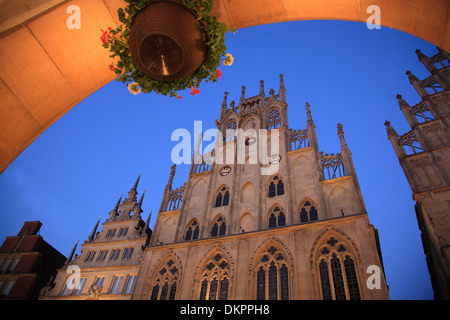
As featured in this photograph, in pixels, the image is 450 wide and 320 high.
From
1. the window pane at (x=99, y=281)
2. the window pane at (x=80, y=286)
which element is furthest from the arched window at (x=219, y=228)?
the window pane at (x=80, y=286)

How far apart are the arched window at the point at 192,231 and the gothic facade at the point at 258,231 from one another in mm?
71

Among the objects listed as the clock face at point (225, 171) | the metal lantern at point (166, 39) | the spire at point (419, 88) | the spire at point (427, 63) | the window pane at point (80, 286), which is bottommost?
the metal lantern at point (166, 39)

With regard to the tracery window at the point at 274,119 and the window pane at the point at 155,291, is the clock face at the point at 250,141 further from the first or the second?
the window pane at the point at 155,291

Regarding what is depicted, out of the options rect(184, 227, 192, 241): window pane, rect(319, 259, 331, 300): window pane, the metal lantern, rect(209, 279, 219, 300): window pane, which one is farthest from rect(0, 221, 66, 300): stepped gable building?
the metal lantern

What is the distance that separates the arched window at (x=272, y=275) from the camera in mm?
14758

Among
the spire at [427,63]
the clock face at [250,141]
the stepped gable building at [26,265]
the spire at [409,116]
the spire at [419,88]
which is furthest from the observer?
the stepped gable building at [26,265]

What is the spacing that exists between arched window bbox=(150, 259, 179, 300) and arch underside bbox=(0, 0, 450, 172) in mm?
16293

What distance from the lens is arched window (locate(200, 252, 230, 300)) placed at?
52.2 feet

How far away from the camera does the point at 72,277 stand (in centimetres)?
2305

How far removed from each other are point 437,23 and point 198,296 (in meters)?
16.7

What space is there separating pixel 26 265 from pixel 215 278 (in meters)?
22.1

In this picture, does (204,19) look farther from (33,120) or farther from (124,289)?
(124,289)

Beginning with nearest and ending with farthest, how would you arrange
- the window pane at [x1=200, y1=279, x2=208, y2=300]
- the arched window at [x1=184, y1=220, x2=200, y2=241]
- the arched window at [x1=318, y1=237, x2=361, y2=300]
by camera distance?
1. the arched window at [x1=318, y1=237, x2=361, y2=300]
2. the window pane at [x1=200, y1=279, x2=208, y2=300]
3. the arched window at [x1=184, y1=220, x2=200, y2=241]

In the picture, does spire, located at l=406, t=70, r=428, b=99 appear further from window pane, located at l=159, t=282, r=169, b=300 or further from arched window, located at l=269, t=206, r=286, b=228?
window pane, located at l=159, t=282, r=169, b=300
